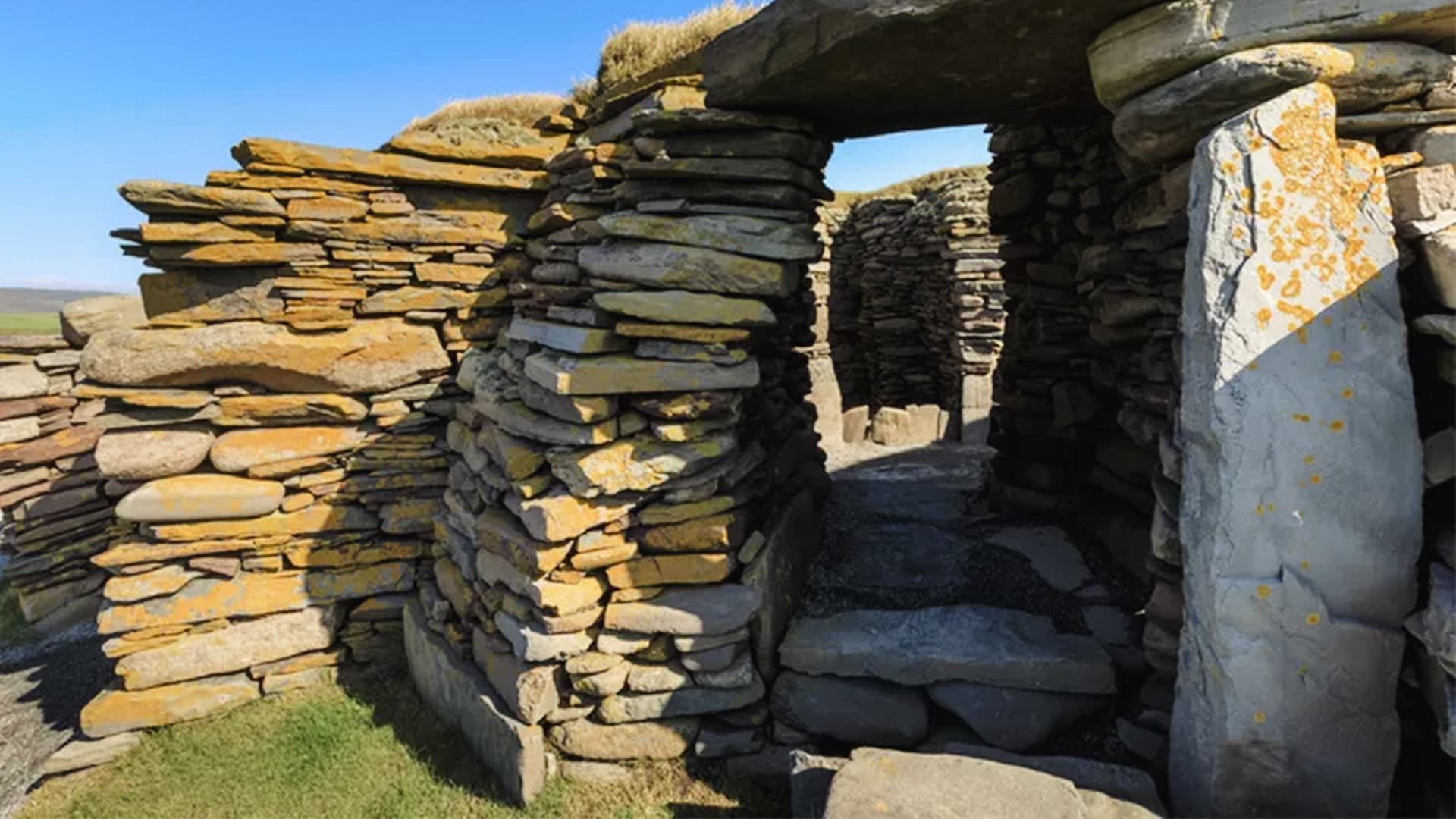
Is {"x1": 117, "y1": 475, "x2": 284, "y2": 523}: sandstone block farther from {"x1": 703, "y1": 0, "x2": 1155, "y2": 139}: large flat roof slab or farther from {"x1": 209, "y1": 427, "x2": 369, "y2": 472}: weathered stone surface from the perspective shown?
{"x1": 703, "y1": 0, "x2": 1155, "y2": 139}: large flat roof slab

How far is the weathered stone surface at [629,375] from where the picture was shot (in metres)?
3.85

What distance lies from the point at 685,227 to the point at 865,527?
3312mm

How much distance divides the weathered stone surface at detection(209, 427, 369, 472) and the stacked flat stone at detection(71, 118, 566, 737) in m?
0.01

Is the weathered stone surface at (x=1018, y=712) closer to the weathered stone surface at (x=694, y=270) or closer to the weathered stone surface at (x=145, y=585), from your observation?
the weathered stone surface at (x=694, y=270)

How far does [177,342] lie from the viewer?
4945 mm

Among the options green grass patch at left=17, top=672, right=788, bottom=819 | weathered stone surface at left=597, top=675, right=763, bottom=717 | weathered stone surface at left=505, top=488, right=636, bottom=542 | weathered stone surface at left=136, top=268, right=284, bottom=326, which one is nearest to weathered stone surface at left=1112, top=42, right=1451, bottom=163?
weathered stone surface at left=505, top=488, right=636, bottom=542

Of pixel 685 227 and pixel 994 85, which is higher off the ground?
pixel 994 85

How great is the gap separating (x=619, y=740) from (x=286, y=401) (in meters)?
3.57

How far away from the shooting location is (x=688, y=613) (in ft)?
13.0

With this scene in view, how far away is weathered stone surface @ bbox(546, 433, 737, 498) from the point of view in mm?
3857

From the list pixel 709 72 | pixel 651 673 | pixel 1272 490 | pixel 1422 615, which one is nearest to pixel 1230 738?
pixel 1422 615

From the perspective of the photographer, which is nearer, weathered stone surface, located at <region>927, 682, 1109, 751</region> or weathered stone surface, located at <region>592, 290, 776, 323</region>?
weathered stone surface, located at <region>927, 682, 1109, 751</region>

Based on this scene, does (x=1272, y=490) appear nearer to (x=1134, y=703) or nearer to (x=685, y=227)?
(x=1134, y=703)

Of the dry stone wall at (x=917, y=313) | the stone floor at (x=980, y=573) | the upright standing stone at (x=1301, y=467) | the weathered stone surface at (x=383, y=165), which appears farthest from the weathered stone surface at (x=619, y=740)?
the dry stone wall at (x=917, y=313)
